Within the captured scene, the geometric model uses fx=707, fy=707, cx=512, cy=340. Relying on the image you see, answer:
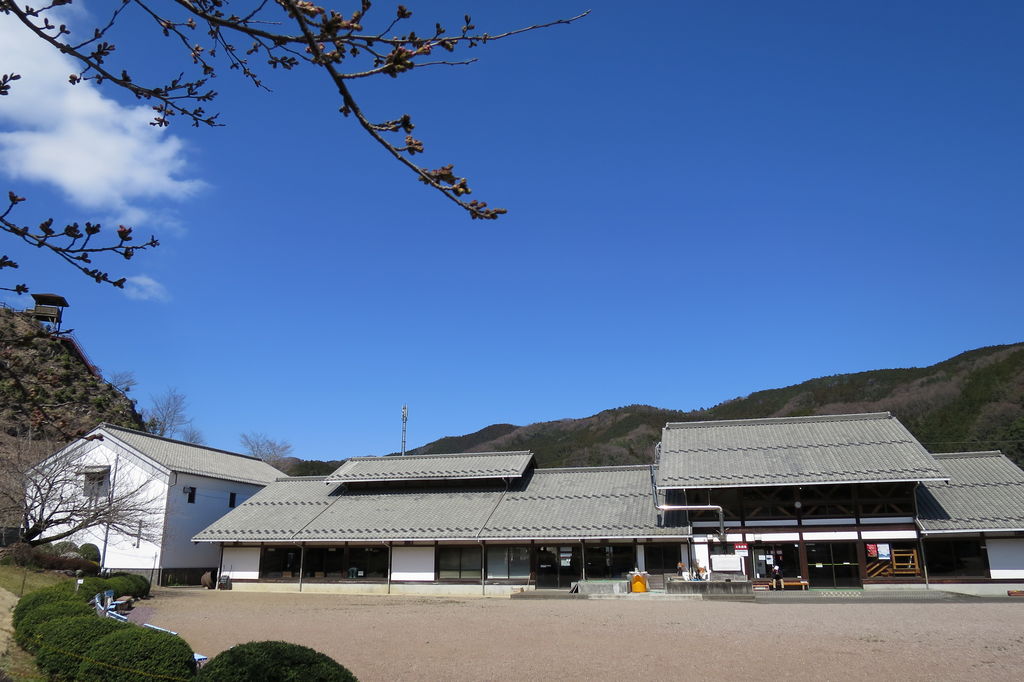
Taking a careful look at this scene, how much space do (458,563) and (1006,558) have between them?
19.9 m

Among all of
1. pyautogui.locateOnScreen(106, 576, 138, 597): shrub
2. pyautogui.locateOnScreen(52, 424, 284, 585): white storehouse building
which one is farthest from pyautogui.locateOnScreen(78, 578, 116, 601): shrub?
pyautogui.locateOnScreen(52, 424, 284, 585): white storehouse building

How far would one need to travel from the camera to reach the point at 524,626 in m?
16.0

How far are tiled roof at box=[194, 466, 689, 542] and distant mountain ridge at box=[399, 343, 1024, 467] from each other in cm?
2374

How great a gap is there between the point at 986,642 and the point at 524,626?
29.2 feet

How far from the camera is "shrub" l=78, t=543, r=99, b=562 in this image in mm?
28669

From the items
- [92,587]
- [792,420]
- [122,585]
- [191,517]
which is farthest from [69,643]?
[792,420]

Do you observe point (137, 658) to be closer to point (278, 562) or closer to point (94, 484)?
point (278, 562)

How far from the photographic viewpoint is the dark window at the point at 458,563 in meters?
28.5

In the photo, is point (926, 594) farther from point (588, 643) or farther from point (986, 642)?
point (588, 643)

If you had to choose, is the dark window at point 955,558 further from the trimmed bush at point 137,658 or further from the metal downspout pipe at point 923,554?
the trimmed bush at point 137,658

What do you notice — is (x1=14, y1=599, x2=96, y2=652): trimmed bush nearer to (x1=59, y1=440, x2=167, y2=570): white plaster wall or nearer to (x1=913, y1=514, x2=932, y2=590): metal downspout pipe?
(x1=59, y1=440, x2=167, y2=570): white plaster wall

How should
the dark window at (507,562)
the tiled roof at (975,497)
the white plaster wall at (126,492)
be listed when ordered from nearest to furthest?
1. the tiled roof at (975,497)
2. the dark window at (507,562)
3. the white plaster wall at (126,492)

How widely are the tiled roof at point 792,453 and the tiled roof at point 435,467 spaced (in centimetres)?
734

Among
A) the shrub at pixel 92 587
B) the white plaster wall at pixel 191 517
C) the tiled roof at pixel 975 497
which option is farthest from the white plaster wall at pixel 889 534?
the white plaster wall at pixel 191 517
